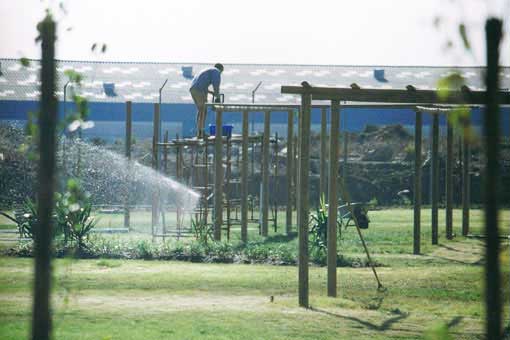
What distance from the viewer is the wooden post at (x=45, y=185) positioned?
2.46 metres

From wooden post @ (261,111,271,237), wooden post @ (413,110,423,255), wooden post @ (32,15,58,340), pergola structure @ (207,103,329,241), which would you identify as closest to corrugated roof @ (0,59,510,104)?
wooden post @ (261,111,271,237)

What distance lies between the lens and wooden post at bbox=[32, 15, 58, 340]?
8.07 feet

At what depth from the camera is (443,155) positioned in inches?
1130

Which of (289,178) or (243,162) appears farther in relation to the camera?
(289,178)

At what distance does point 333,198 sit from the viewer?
9.02 meters

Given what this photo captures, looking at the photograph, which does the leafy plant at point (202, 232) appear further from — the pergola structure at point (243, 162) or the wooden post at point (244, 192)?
the wooden post at point (244, 192)

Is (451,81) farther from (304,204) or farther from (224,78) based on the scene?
(224,78)

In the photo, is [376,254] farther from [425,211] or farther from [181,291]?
[425,211]

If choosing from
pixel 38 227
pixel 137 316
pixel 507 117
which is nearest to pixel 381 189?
pixel 507 117

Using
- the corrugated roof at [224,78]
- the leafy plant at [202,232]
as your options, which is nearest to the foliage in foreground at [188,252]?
the leafy plant at [202,232]

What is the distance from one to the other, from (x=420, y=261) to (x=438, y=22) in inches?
436

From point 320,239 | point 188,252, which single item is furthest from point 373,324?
point 188,252

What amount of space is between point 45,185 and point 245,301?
6.48 m

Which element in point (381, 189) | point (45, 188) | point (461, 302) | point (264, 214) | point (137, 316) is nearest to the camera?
point (45, 188)
